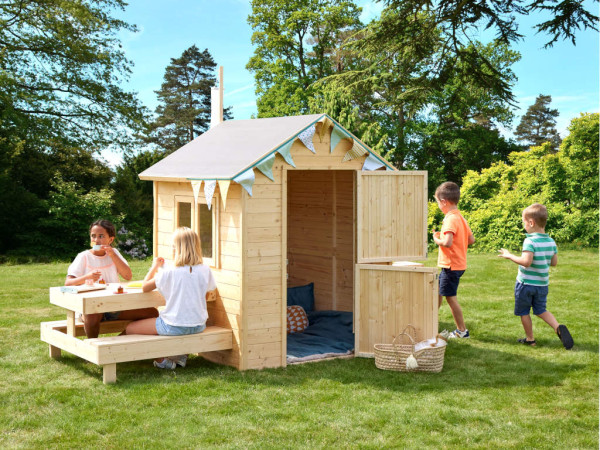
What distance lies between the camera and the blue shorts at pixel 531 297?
28.4 ft

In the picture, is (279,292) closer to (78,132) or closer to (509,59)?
(78,132)

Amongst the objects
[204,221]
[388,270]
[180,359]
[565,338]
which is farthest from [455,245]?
[180,359]

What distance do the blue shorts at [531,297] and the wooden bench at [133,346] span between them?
359 cm

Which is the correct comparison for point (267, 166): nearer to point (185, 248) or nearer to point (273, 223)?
point (273, 223)

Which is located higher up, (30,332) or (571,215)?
(571,215)

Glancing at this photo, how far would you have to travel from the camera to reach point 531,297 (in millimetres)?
8695

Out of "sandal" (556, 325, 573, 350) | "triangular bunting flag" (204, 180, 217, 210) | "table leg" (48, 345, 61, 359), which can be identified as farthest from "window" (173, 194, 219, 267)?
"sandal" (556, 325, 573, 350)

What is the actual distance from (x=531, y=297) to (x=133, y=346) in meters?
4.72

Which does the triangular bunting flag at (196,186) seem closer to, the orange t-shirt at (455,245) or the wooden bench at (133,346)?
the wooden bench at (133,346)

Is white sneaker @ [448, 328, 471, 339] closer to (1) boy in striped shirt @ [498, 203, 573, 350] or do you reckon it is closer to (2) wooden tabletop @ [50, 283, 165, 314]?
(1) boy in striped shirt @ [498, 203, 573, 350]

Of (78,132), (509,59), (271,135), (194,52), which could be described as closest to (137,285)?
(271,135)

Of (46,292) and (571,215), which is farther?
(571,215)

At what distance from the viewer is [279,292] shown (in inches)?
304

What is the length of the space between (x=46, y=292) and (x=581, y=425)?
966cm
